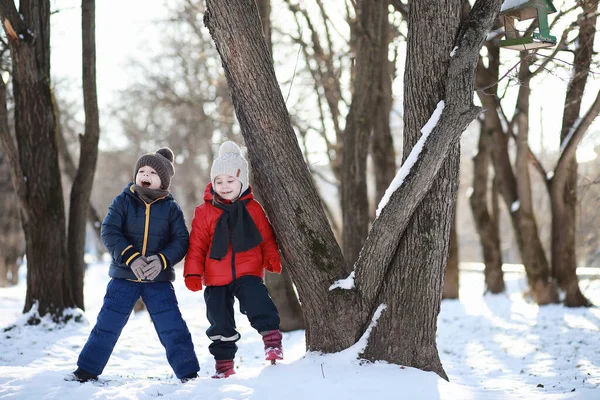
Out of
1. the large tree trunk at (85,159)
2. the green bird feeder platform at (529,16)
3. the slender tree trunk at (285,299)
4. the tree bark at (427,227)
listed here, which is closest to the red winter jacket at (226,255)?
the tree bark at (427,227)

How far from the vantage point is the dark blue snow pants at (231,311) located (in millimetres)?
4023

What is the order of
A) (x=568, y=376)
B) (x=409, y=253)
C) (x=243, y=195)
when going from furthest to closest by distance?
(x=568, y=376)
(x=243, y=195)
(x=409, y=253)

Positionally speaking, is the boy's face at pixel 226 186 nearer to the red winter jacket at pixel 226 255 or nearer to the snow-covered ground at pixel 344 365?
the red winter jacket at pixel 226 255

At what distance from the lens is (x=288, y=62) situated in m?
13.3

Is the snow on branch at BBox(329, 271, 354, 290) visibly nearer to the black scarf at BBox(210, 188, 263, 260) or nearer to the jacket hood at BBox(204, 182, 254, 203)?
the black scarf at BBox(210, 188, 263, 260)

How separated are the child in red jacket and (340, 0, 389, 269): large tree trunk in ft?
11.2

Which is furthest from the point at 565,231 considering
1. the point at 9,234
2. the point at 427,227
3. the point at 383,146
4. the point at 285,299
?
the point at 9,234

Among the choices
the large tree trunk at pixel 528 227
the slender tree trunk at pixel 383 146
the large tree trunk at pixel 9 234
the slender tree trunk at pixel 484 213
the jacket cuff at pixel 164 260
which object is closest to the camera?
the jacket cuff at pixel 164 260

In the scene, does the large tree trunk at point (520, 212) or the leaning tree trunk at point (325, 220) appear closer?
the leaning tree trunk at point (325, 220)

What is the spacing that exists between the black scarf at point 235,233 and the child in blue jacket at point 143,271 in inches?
11.5

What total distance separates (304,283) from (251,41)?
1712mm

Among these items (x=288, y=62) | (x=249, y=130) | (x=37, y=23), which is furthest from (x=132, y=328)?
(x=288, y=62)

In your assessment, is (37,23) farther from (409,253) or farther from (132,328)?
(409,253)

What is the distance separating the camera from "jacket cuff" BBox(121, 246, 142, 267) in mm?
3934
